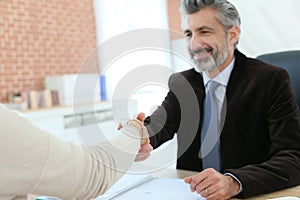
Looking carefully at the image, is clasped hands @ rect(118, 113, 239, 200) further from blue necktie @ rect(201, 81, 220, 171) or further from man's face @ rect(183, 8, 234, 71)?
man's face @ rect(183, 8, 234, 71)

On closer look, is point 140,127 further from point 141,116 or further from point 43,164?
point 43,164

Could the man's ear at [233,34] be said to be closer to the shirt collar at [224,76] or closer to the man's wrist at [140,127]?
the shirt collar at [224,76]

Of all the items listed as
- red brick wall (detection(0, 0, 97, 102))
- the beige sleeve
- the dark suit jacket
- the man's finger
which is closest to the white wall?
the dark suit jacket

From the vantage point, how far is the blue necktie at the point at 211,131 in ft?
4.91

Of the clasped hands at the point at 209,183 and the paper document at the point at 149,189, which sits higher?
the clasped hands at the point at 209,183

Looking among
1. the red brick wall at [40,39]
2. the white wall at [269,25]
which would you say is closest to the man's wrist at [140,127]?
the white wall at [269,25]

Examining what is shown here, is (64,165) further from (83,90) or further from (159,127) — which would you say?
(159,127)

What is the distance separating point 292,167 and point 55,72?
3.02m

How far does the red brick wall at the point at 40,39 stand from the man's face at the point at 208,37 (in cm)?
233

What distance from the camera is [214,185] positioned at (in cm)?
103

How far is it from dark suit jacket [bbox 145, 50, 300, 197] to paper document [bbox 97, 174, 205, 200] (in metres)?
0.12

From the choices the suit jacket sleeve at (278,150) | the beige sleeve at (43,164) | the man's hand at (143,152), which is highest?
the beige sleeve at (43,164)

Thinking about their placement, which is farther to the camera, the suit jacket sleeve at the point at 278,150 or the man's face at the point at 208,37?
the man's face at the point at 208,37

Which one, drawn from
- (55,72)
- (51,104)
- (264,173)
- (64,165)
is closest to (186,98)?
(264,173)
